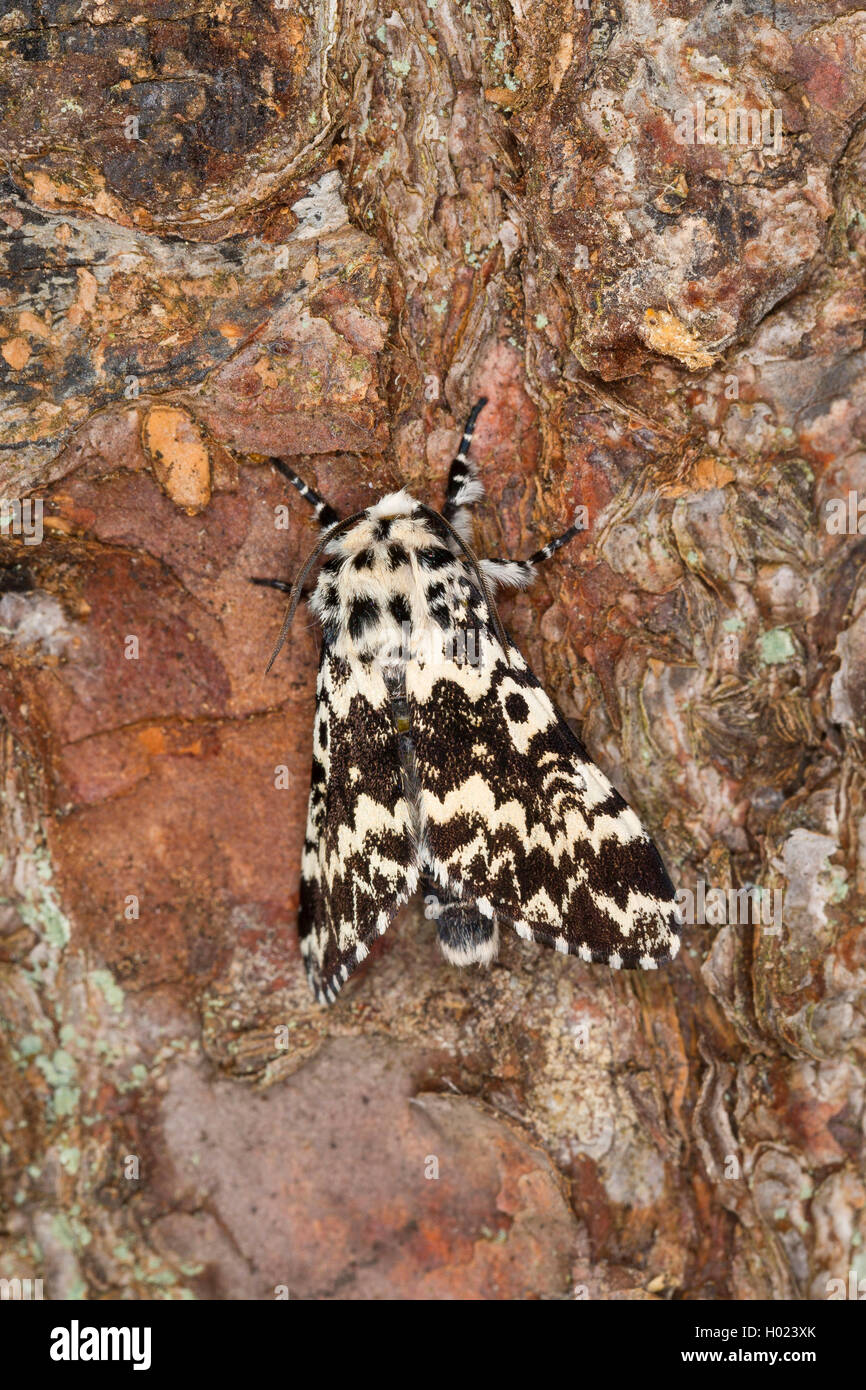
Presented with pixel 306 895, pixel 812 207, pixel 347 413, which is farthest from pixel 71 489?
pixel 812 207

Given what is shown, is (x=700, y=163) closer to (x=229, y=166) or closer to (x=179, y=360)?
(x=229, y=166)

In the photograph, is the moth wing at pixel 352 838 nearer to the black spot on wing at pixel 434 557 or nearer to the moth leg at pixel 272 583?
the moth leg at pixel 272 583
